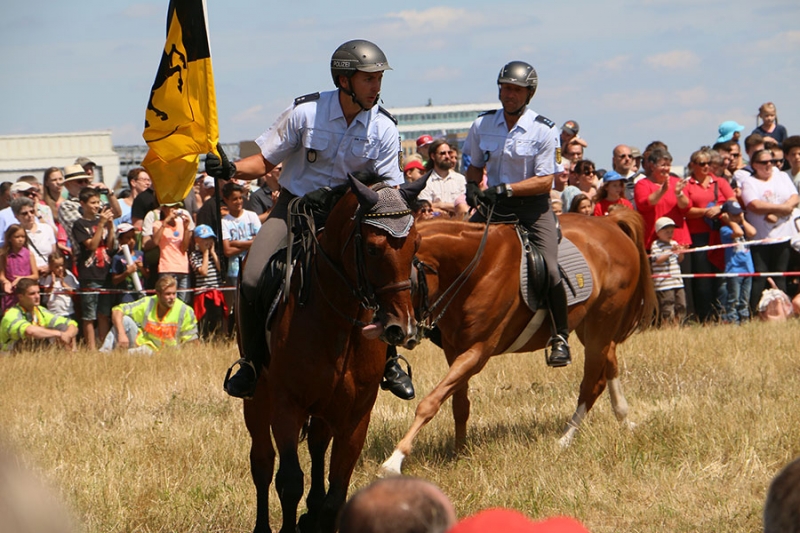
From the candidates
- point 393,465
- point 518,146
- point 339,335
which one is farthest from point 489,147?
point 339,335

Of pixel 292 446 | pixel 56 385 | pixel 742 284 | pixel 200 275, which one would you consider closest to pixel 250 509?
pixel 292 446

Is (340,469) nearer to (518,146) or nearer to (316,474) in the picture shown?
(316,474)

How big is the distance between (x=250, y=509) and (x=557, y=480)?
1.94 m

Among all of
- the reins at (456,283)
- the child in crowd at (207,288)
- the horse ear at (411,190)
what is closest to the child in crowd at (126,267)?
the child in crowd at (207,288)

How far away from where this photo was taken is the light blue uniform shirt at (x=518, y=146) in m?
8.92

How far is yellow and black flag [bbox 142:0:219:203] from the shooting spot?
7385mm

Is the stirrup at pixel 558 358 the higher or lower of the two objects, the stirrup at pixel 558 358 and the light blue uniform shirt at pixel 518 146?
the lower

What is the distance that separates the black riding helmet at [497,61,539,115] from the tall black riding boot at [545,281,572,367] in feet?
5.31

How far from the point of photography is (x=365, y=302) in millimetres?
5641

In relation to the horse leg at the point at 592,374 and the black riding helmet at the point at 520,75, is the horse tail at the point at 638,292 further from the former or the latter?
the black riding helmet at the point at 520,75

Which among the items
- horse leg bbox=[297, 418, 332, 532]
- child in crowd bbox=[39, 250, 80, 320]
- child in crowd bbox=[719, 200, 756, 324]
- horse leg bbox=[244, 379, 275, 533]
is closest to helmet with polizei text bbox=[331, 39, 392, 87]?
horse leg bbox=[244, 379, 275, 533]

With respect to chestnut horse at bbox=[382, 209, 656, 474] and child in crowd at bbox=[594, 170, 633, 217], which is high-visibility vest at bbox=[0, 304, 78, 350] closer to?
chestnut horse at bbox=[382, 209, 656, 474]

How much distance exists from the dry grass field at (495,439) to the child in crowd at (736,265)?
3.06m

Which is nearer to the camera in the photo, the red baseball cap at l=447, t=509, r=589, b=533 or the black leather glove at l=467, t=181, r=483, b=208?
the red baseball cap at l=447, t=509, r=589, b=533
